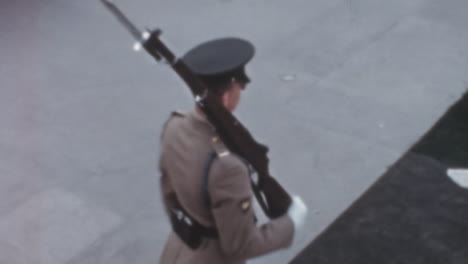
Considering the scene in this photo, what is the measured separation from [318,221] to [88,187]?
1745 mm

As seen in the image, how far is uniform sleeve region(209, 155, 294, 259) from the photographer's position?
250cm

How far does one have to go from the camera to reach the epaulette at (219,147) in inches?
99.3

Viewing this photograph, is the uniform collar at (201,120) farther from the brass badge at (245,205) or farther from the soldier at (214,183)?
the brass badge at (245,205)

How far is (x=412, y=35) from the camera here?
7055 millimetres

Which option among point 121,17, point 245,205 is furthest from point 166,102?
point 121,17

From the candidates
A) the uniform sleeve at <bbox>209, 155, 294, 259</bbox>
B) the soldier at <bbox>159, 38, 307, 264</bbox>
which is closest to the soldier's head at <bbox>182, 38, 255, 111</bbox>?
the soldier at <bbox>159, 38, 307, 264</bbox>

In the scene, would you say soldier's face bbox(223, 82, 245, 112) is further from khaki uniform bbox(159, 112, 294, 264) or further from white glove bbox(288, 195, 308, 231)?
white glove bbox(288, 195, 308, 231)

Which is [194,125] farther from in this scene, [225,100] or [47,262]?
[47,262]

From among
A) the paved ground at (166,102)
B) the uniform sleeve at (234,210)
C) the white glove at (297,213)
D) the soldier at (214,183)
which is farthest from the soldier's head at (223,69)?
the paved ground at (166,102)

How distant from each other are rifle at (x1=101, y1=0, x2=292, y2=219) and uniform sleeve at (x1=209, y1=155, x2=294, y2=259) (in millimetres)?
107

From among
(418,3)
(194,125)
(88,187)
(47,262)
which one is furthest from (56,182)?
(418,3)

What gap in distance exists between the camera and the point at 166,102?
6141mm

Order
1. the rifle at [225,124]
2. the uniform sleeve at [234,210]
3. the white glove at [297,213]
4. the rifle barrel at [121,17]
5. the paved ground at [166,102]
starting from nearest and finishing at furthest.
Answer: the rifle barrel at [121,17], the rifle at [225,124], the uniform sleeve at [234,210], the white glove at [297,213], the paved ground at [166,102]

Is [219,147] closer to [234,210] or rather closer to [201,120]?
[201,120]
